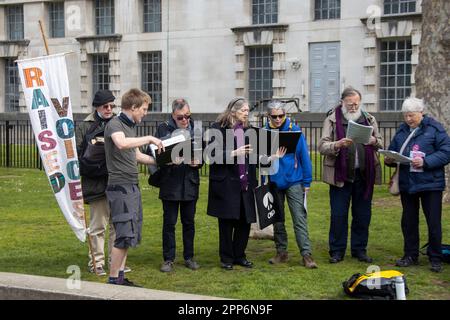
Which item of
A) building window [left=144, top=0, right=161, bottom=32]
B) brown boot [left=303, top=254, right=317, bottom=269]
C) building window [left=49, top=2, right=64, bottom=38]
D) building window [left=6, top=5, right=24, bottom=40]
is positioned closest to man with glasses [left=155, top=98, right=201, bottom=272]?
brown boot [left=303, top=254, right=317, bottom=269]

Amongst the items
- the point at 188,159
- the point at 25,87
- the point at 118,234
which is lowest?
the point at 118,234

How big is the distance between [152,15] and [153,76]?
272cm

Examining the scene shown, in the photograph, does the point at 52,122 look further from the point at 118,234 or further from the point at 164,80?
the point at 164,80

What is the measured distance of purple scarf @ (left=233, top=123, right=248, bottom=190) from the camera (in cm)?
828

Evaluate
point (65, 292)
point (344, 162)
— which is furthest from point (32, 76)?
point (344, 162)

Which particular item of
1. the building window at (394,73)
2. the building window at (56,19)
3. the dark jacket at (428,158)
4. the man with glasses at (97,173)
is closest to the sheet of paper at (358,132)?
the dark jacket at (428,158)

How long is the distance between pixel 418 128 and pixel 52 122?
405cm

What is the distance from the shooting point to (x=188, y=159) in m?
8.20

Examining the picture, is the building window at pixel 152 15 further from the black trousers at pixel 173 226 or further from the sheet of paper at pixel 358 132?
the sheet of paper at pixel 358 132

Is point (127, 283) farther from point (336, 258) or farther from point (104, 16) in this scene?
point (104, 16)

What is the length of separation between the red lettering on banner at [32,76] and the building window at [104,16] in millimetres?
Result: 27342

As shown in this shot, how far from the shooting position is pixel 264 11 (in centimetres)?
3061

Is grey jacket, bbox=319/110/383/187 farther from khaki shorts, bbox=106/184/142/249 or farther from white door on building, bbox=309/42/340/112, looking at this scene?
white door on building, bbox=309/42/340/112
